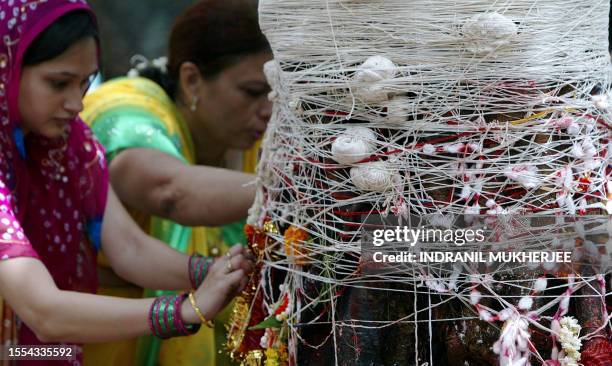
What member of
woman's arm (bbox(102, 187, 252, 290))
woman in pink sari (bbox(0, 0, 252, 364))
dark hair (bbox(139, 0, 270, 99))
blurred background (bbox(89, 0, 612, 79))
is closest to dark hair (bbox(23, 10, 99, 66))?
woman in pink sari (bbox(0, 0, 252, 364))

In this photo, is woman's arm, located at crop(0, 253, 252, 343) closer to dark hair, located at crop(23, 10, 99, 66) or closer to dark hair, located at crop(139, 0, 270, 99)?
dark hair, located at crop(23, 10, 99, 66)

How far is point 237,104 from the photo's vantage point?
2994 millimetres

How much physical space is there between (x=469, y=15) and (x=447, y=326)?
0.54 metres

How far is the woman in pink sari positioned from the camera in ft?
6.62

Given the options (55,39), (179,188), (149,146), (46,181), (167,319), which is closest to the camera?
(167,319)

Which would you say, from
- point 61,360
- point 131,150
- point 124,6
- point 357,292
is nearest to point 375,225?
point 357,292

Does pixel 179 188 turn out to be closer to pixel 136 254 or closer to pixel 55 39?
pixel 136 254

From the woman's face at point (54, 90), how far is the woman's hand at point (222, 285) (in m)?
0.50

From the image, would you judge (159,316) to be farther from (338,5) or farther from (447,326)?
(338,5)

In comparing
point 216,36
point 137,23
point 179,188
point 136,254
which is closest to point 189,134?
point 216,36

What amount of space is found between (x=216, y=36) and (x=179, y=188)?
58 cm

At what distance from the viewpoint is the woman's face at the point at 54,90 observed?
2182mm

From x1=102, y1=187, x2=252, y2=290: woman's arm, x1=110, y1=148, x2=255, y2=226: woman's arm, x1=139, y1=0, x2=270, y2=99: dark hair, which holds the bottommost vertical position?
x1=102, y1=187, x2=252, y2=290: woman's arm

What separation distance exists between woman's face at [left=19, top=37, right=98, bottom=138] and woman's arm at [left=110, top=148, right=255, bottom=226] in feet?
1.41
